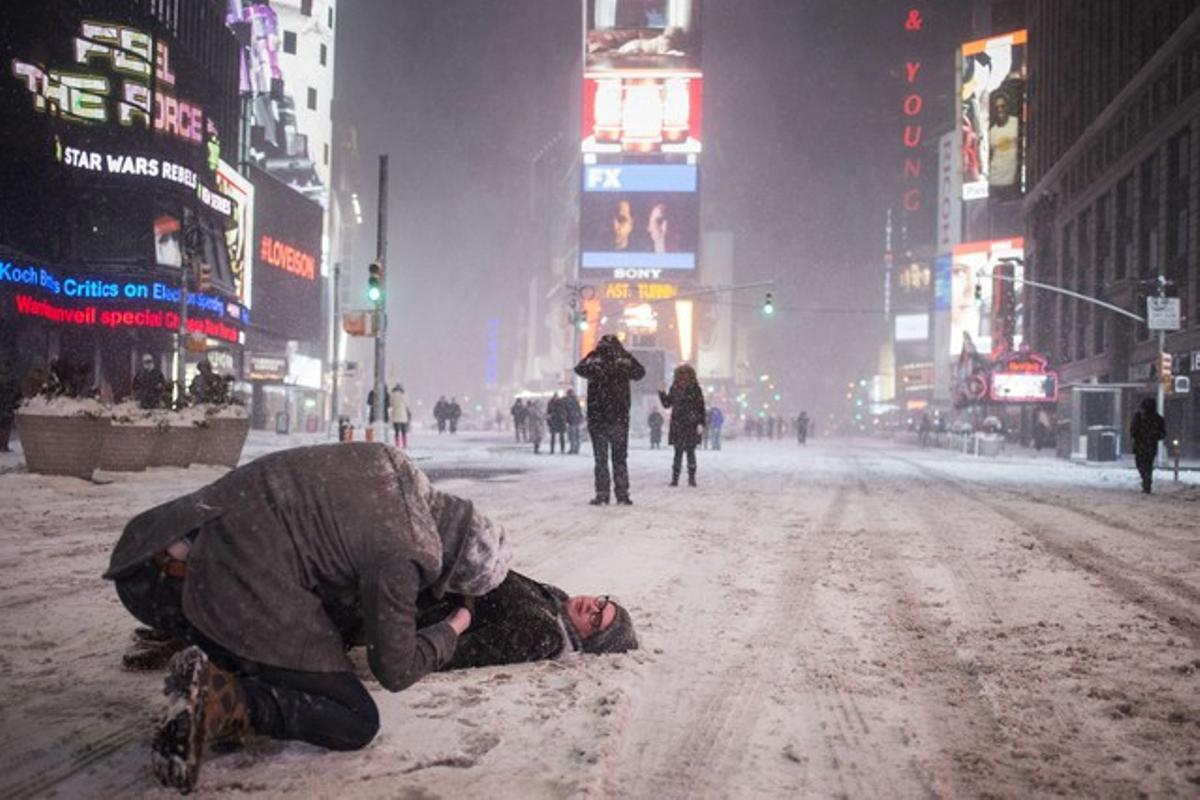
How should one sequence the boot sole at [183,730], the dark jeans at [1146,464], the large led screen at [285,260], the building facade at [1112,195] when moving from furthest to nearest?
1. the large led screen at [285,260]
2. the building facade at [1112,195]
3. the dark jeans at [1146,464]
4. the boot sole at [183,730]

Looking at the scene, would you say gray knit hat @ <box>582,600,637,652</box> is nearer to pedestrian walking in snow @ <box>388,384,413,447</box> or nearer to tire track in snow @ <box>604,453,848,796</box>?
tire track in snow @ <box>604,453,848,796</box>

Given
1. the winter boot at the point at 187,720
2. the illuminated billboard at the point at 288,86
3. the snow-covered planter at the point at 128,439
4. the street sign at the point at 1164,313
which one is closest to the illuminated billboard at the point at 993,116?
the street sign at the point at 1164,313

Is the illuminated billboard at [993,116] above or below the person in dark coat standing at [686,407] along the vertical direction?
above

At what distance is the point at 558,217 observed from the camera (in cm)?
15200

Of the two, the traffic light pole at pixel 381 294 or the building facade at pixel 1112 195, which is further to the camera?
the building facade at pixel 1112 195

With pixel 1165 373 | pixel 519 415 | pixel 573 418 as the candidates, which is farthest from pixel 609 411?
pixel 519 415

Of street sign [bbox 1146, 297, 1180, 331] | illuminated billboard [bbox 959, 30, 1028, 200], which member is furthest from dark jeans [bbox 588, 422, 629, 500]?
illuminated billboard [bbox 959, 30, 1028, 200]

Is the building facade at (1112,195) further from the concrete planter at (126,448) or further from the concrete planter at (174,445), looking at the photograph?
the concrete planter at (126,448)

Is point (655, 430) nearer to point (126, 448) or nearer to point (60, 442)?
point (126, 448)

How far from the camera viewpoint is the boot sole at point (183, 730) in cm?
223

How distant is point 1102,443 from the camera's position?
26.1 m

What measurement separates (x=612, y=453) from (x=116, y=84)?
1184 inches

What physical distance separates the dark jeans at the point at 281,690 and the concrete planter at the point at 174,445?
10458mm

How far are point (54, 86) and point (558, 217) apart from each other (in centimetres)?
12595
